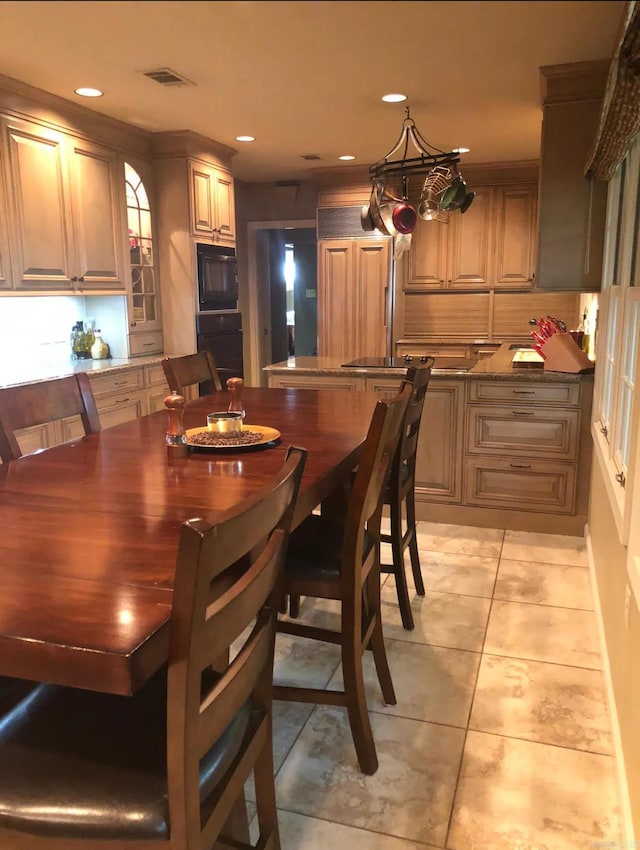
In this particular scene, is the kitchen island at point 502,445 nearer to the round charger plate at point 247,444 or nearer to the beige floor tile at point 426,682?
the beige floor tile at point 426,682

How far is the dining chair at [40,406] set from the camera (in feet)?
6.04

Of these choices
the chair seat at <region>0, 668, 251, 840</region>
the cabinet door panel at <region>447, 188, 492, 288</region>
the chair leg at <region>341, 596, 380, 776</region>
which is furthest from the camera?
the cabinet door panel at <region>447, 188, 492, 288</region>

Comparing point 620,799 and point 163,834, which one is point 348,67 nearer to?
point 163,834

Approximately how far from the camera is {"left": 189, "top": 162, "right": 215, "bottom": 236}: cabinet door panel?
4523 millimetres

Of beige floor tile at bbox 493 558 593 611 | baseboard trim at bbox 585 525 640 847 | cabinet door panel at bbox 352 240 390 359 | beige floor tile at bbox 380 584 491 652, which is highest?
cabinet door panel at bbox 352 240 390 359

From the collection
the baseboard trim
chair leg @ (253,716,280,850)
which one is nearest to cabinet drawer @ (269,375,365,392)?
the baseboard trim

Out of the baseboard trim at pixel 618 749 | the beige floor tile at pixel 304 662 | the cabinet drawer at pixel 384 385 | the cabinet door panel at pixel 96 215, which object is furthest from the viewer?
the cabinet door panel at pixel 96 215

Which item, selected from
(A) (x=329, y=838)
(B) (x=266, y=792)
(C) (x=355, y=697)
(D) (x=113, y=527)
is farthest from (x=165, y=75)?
(A) (x=329, y=838)

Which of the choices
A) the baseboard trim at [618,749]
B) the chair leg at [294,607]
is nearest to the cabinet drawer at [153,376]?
the chair leg at [294,607]

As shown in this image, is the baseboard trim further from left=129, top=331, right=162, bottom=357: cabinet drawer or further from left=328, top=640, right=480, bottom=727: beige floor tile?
left=129, top=331, right=162, bottom=357: cabinet drawer

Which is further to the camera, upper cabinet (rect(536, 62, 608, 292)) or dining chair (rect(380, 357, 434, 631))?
upper cabinet (rect(536, 62, 608, 292))

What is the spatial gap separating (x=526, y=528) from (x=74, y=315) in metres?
3.07

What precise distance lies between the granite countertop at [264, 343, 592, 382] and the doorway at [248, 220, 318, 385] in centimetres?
255

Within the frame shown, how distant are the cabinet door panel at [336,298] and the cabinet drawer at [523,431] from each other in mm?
2450
